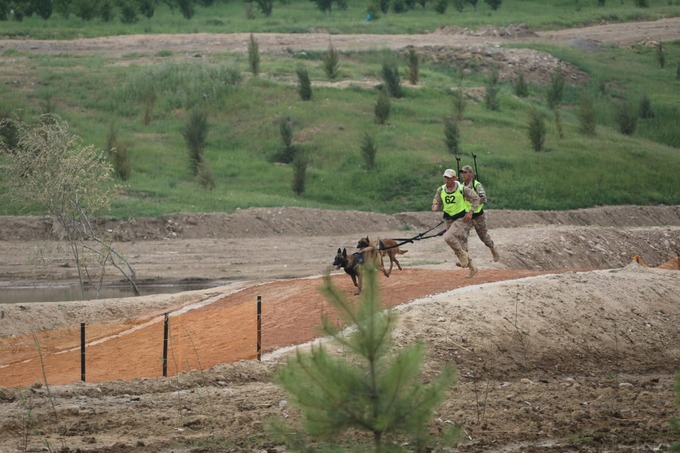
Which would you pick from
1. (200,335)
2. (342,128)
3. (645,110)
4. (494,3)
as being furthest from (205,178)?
(494,3)

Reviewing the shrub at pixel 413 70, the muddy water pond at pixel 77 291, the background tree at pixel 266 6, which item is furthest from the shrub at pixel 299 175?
the background tree at pixel 266 6

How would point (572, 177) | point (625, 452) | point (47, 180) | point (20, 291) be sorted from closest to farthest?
point (625, 452) → point (47, 180) → point (20, 291) → point (572, 177)

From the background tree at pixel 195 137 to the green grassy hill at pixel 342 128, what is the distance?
51cm

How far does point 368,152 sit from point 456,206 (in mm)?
20633

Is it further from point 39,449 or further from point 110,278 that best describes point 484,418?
point 110,278

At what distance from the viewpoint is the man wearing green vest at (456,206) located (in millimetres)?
21219

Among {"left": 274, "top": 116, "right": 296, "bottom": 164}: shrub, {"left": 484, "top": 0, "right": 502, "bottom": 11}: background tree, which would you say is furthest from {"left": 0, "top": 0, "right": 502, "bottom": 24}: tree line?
{"left": 274, "top": 116, "right": 296, "bottom": 164}: shrub

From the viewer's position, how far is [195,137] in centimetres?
4281

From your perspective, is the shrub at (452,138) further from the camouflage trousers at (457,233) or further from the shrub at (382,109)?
the camouflage trousers at (457,233)

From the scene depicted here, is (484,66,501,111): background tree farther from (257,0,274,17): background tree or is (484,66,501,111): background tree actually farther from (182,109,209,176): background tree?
(257,0,274,17): background tree

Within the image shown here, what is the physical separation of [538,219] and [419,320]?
69.8 feet

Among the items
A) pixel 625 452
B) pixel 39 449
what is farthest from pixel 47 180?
pixel 625 452

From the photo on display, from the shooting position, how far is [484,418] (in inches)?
576

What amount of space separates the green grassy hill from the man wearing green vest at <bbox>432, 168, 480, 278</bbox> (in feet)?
56.2
